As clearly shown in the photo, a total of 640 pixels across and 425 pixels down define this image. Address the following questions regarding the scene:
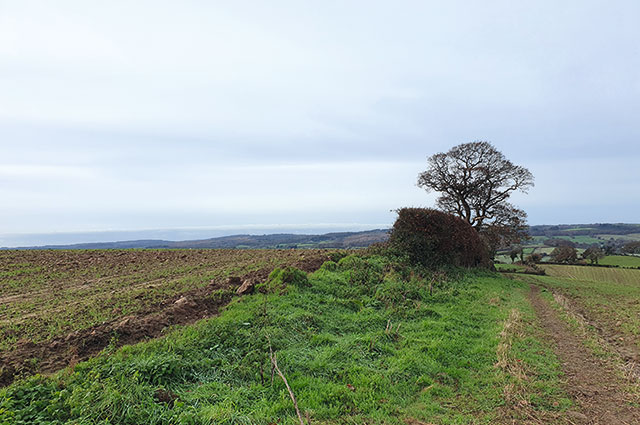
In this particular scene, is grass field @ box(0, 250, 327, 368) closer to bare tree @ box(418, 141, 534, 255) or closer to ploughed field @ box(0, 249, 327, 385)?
ploughed field @ box(0, 249, 327, 385)

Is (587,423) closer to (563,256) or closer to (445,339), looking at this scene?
(445,339)

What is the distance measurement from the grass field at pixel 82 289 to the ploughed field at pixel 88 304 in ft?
0.07

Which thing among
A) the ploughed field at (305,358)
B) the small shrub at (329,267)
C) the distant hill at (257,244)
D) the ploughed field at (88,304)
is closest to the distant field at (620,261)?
the distant hill at (257,244)

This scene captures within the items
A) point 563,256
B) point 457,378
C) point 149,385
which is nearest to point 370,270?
point 457,378

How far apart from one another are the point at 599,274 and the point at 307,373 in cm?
3618

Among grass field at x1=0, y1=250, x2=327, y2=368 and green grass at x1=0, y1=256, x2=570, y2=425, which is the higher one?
grass field at x1=0, y1=250, x2=327, y2=368

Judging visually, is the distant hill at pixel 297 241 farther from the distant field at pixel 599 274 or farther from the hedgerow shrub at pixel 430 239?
the hedgerow shrub at pixel 430 239

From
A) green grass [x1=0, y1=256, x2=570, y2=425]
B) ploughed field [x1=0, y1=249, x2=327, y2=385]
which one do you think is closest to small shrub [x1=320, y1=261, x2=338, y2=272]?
ploughed field [x1=0, y1=249, x2=327, y2=385]

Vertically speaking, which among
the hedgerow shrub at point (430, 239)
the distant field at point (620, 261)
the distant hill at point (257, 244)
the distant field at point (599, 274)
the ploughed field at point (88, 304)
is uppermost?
the hedgerow shrub at point (430, 239)

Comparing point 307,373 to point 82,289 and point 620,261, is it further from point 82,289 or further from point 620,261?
point 620,261

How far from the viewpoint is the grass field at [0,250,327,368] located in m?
6.51

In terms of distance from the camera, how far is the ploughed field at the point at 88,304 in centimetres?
534

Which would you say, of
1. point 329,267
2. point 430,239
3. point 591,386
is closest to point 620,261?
point 430,239

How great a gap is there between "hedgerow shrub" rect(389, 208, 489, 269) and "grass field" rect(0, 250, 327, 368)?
534 centimetres
